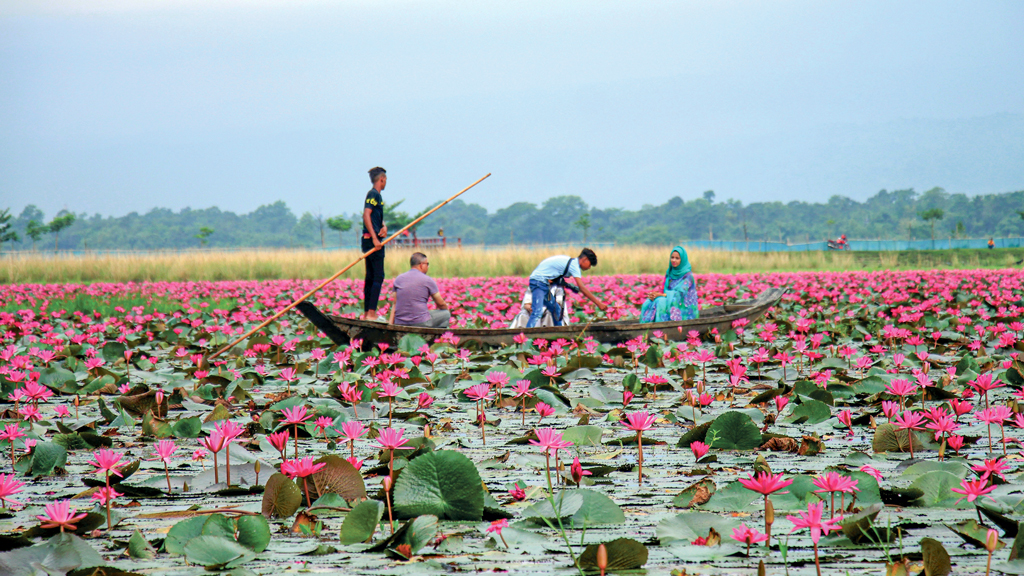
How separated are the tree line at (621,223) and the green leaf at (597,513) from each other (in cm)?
9111

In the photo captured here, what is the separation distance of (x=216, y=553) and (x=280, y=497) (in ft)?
0.94

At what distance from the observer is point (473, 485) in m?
1.70

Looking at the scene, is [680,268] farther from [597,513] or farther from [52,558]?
[52,558]

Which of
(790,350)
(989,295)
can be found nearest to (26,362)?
(790,350)

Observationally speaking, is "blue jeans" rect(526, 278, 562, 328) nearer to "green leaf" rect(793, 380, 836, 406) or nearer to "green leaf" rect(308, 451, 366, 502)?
"green leaf" rect(793, 380, 836, 406)

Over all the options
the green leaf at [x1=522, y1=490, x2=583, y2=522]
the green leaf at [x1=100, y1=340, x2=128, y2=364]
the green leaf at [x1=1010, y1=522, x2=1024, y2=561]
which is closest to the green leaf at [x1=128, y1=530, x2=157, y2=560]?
the green leaf at [x1=522, y1=490, x2=583, y2=522]

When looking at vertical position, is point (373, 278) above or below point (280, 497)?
above

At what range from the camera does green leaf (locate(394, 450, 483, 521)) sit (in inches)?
67.3

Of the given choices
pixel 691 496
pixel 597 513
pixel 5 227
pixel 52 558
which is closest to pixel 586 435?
pixel 691 496

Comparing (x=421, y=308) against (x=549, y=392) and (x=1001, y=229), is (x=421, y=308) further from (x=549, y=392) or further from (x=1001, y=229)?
(x=1001, y=229)

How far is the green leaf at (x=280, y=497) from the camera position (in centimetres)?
175

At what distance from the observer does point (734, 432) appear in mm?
2430

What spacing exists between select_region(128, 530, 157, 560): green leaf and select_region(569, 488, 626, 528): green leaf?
3.13 ft

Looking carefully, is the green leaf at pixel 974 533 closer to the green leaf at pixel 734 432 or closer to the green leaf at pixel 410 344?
the green leaf at pixel 734 432
